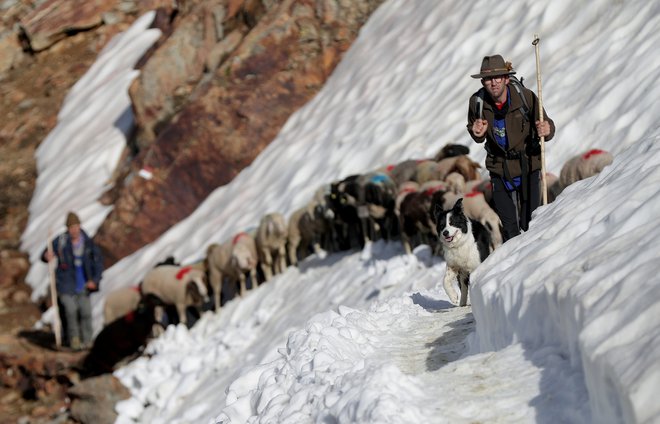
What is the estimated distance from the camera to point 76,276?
15.3 metres

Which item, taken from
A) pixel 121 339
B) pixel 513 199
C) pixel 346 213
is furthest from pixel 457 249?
pixel 121 339

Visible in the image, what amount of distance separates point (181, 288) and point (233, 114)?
285 inches

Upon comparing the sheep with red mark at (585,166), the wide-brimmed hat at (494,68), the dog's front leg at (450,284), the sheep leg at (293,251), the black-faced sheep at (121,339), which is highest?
the wide-brimmed hat at (494,68)

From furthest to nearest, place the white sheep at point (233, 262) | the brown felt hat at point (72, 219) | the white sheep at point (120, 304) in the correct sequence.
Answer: the white sheep at point (120, 304) < the brown felt hat at point (72, 219) < the white sheep at point (233, 262)

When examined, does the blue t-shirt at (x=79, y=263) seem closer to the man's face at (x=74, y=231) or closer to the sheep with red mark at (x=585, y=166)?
the man's face at (x=74, y=231)

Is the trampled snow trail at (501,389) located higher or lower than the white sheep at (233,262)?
higher

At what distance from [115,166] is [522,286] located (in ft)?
68.6

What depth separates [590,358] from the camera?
10.9 ft

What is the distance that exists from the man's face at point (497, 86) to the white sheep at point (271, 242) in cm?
749

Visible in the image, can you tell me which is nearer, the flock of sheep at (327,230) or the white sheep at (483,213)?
the white sheep at (483,213)

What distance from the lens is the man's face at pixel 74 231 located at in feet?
49.4

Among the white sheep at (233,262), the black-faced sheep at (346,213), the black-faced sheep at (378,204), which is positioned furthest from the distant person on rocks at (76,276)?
the black-faced sheep at (378,204)

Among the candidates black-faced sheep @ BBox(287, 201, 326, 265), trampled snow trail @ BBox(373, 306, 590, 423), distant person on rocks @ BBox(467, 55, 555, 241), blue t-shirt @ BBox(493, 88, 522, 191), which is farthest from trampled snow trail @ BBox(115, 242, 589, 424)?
black-faced sheep @ BBox(287, 201, 326, 265)

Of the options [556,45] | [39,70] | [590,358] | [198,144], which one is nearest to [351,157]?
[556,45]
